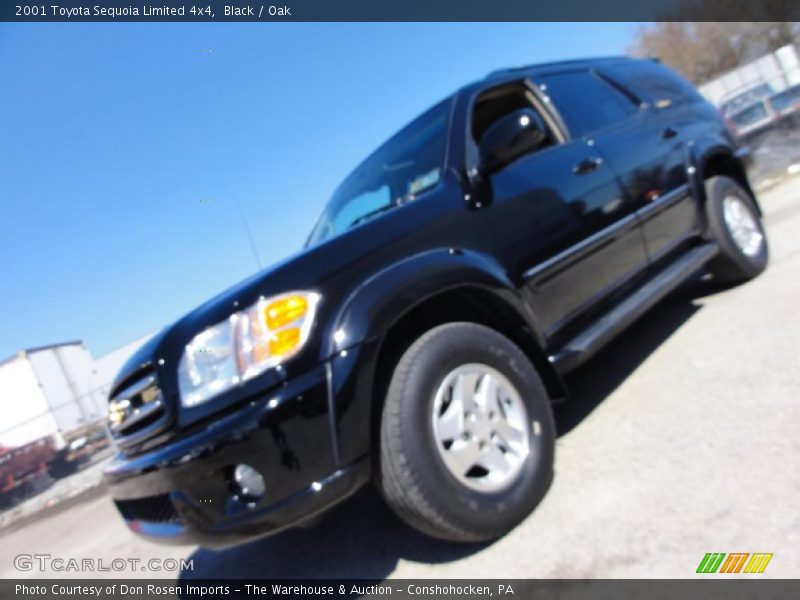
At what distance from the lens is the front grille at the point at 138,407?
2.05 meters

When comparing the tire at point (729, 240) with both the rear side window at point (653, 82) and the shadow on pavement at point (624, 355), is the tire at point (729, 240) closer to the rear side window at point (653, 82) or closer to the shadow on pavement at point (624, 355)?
the shadow on pavement at point (624, 355)

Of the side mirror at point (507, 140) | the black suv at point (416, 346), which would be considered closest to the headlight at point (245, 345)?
the black suv at point (416, 346)

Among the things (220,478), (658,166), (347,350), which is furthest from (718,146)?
(220,478)

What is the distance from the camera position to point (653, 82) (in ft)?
14.2

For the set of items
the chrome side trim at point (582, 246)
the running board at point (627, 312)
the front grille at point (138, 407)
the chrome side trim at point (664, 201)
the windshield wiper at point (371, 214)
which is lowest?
the running board at point (627, 312)

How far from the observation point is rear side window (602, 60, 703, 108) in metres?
4.09

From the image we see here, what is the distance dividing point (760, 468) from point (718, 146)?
3.17 meters

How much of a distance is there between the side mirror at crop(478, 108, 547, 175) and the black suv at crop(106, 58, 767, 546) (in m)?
0.01

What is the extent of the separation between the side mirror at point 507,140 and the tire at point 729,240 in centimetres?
212

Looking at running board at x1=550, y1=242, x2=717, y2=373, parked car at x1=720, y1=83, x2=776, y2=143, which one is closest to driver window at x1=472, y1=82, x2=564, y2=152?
running board at x1=550, y1=242, x2=717, y2=373

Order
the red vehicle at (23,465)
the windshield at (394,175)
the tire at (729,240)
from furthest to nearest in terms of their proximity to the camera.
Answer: the red vehicle at (23,465) → the tire at (729,240) → the windshield at (394,175)

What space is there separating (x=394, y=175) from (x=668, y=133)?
7.01ft

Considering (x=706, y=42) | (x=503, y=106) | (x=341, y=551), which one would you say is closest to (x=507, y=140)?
(x=503, y=106)

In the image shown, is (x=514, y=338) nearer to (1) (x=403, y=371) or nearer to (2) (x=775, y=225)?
(1) (x=403, y=371)
